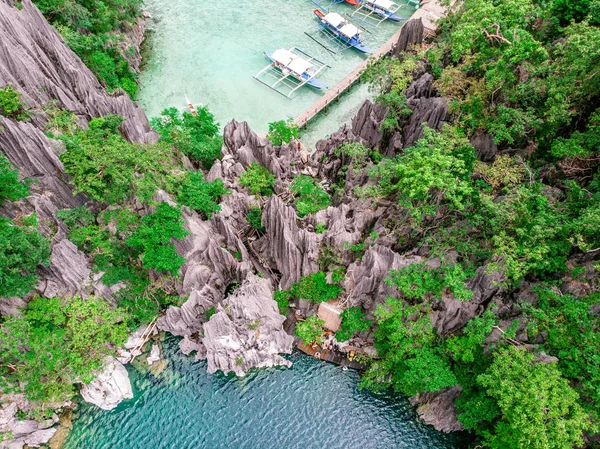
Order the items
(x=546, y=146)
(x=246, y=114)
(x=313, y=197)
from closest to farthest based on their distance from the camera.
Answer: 1. (x=546, y=146)
2. (x=313, y=197)
3. (x=246, y=114)

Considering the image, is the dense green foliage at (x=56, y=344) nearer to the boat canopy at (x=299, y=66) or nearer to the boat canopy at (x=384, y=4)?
the boat canopy at (x=299, y=66)

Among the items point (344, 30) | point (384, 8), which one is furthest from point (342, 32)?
point (384, 8)

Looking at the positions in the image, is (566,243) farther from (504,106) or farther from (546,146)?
(504,106)

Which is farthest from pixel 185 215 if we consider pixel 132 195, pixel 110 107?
pixel 110 107

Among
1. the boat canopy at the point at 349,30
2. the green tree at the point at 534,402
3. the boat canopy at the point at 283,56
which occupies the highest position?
the boat canopy at the point at 349,30

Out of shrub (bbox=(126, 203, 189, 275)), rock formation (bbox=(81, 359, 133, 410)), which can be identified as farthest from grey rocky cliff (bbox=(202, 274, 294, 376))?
rock formation (bbox=(81, 359, 133, 410))

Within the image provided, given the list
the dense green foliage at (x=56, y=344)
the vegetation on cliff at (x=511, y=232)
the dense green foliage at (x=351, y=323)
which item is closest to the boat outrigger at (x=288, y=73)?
the vegetation on cliff at (x=511, y=232)
